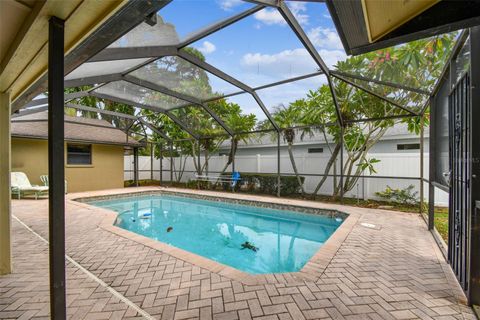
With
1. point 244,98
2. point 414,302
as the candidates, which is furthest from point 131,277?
point 244,98

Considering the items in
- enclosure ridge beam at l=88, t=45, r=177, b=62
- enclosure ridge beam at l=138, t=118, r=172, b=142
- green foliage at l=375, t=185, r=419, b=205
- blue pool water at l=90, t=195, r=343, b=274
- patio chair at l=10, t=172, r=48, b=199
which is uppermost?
enclosure ridge beam at l=88, t=45, r=177, b=62

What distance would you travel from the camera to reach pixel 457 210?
2.74 metres

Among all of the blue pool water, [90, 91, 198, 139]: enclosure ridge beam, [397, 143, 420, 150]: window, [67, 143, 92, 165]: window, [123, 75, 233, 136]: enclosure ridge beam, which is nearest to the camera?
the blue pool water

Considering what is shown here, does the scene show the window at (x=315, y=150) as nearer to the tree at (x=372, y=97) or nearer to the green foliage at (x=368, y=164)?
the tree at (x=372, y=97)

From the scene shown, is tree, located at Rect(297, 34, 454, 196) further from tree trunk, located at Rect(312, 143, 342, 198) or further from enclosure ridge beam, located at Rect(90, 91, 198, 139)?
enclosure ridge beam, located at Rect(90, 91, 198, 139)

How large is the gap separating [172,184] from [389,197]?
10425mm

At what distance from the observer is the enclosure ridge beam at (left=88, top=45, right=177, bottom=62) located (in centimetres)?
393

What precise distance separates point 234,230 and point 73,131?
30.5 ft

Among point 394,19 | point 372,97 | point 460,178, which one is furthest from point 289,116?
point 394,19

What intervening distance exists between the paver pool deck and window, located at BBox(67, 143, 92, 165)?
7.62m

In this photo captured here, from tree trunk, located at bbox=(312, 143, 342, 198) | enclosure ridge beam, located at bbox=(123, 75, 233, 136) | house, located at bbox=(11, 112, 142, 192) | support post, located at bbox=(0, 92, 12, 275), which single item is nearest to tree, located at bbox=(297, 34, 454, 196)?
tree trunk, located at bbox=(312, 143, 342, 198)

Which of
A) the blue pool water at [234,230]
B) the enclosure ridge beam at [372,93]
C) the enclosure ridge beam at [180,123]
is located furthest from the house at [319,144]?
the blue pool water at [234,230]

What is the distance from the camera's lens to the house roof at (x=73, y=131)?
8945 mm

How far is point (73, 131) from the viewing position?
1068 centimetres
